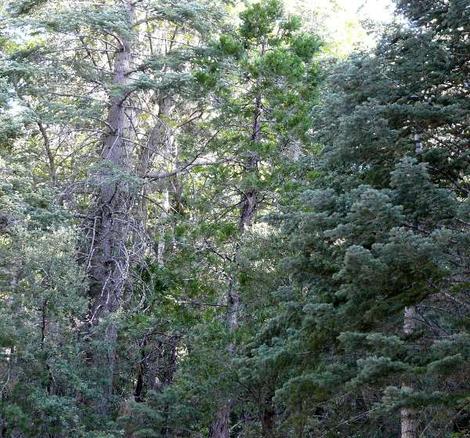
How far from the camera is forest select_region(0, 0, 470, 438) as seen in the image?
665 cm

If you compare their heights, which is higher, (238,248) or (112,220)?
(112,220)

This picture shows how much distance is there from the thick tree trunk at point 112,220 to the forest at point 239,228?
0.05 m

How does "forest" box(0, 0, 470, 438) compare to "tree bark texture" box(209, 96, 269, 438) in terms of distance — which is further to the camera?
"tree bark texture" box(209, 96, 269, 438)

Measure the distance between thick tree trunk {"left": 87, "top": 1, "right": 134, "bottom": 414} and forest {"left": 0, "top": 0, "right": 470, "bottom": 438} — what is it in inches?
2.1

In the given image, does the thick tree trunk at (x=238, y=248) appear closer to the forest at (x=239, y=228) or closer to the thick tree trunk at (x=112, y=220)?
the forest at (x=239, y=228)

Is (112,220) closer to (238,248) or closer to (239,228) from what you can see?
(239,228)

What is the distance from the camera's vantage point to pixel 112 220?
13.5 meters

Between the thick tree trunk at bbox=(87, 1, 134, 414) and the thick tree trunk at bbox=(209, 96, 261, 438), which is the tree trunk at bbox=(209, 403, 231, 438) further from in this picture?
the thick tree trunk at bbox=(87, 1, 134, 414)

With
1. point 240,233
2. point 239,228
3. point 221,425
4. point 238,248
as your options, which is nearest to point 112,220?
point 239,228

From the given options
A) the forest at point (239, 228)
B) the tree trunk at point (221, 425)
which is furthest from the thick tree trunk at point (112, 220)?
the tree trunk at point (221, 425)

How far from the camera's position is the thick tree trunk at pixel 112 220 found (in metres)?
12.2

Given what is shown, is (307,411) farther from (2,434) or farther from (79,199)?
(79,199)

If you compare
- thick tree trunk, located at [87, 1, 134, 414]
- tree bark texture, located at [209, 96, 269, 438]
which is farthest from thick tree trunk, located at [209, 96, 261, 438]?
thick tree trunk, located at [87, 1, 134, 414]

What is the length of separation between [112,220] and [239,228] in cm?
351
